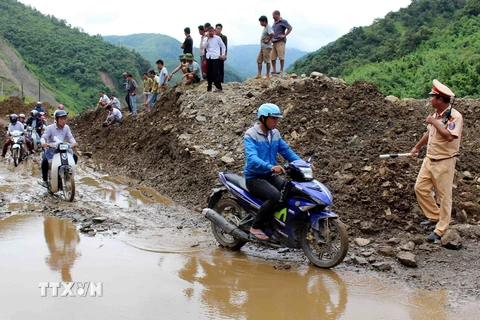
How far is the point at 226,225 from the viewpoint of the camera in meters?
6.52

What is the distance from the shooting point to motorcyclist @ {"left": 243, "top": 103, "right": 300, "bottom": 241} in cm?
586

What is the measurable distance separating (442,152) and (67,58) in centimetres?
6996

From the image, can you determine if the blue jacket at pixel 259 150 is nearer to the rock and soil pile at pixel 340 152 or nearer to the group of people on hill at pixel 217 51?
the rock and soil pile at pixel 340 152

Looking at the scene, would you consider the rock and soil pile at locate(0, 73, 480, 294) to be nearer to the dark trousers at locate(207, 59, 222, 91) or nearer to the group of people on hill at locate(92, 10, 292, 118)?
the dark trousers at locate(207, 59, 222, 91)

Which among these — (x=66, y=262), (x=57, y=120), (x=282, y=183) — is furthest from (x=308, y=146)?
(x=66, y=262)

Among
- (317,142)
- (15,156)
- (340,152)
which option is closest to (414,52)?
(317,142)

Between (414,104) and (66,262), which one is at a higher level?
(414,104)

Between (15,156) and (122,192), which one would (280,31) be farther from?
(15,156)

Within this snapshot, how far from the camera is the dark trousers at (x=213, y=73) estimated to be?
46.8 ft

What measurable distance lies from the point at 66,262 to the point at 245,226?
7.56 ft

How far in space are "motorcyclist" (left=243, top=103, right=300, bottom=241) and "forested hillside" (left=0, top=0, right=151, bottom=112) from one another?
53471 millimetres

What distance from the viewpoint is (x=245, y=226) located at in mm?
6484

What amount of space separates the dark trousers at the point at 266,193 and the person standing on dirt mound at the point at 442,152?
1999mm

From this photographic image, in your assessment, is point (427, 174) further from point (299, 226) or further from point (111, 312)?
point (111, 312)
